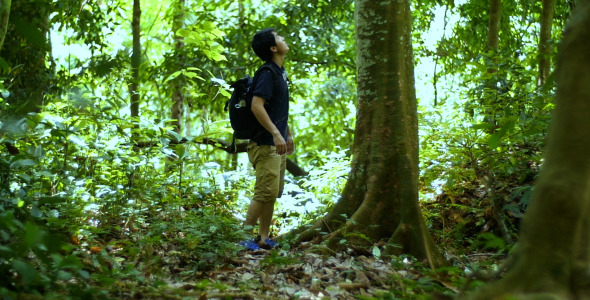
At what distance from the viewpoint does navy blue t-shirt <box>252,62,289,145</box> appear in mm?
4809

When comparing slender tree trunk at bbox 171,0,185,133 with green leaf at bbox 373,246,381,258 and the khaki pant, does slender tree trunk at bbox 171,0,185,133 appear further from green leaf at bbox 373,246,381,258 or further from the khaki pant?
green leaf at bbox 373,246,381,258

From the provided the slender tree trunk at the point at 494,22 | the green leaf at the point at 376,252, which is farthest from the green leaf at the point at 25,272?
the slender tree trunk at the point at 494,22

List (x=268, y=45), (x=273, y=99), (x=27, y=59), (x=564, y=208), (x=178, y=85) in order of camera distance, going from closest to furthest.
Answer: (x=564, y=208), (x=273, y=99), (x=268, y=45), (x=27, y=59), (x=178, y=85)

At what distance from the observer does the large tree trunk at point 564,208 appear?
6.97ft

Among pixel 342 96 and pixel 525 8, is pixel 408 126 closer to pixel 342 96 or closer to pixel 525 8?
pixel 525 8

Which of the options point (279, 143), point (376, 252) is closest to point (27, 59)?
point (279, 143)

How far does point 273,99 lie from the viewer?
4.93m

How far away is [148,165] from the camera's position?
19.6ft

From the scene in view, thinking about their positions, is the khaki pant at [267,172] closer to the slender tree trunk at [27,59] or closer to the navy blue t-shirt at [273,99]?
the navy blue t-shirt at [273,99]

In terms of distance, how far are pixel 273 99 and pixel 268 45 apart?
1.71 feet

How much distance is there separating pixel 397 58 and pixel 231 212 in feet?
8.67

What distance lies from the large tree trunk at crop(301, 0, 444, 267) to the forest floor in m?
0.44

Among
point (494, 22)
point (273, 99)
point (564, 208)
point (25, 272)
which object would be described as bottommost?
point (25, 272)

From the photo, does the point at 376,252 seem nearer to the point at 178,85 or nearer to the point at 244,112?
the point at 244,112
